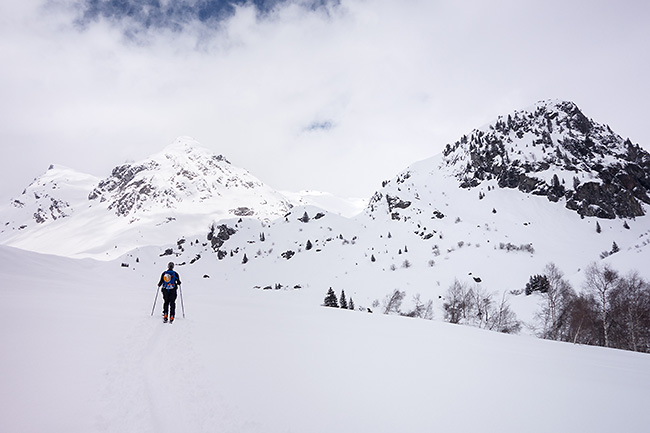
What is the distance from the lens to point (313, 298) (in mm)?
43969

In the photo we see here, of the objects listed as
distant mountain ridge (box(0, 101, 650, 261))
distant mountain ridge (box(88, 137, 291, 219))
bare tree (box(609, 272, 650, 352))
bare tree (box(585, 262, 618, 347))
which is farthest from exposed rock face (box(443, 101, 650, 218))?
distant mountain ridge (box(88, 137, 291, 219))

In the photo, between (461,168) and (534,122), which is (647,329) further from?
(534,122)

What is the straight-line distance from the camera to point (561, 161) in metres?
80.4

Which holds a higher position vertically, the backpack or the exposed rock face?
the exposed rock face


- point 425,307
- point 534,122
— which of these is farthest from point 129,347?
point 534,122

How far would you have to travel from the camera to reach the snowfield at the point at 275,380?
368 centimetres

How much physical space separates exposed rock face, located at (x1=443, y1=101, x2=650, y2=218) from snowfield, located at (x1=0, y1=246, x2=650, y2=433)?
281 ft

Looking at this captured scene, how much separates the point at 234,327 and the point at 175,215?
13568cm

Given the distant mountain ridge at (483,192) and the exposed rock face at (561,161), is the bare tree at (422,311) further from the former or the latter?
the exposed rock face at (561,161)

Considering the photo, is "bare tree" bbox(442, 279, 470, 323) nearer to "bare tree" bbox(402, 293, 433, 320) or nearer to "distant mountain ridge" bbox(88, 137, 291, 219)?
"bare tree" bbox(402, 293, 433, 320)

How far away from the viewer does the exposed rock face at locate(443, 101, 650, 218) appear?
235 ft

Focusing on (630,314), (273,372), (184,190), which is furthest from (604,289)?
(184,190)

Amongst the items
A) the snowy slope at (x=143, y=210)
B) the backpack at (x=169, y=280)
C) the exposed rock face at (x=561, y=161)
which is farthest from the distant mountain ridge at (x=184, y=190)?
the backpack at (x=169, y=280)

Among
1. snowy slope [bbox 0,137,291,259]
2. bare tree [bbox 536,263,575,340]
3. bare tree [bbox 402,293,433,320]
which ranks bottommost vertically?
bare tree [bbox 402,293,433,320]
